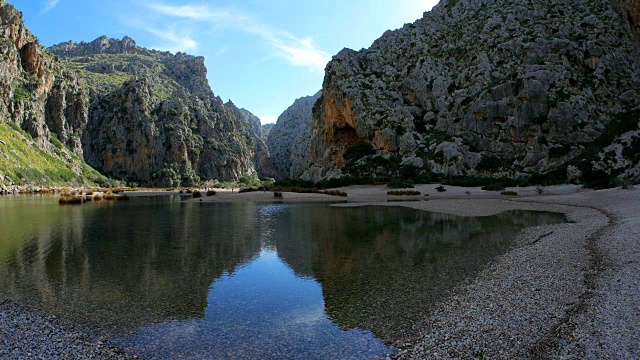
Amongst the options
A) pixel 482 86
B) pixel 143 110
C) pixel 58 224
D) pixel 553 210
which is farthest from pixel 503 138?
pixel 143 110

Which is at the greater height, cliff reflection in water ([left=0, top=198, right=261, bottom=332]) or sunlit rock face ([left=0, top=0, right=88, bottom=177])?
sunlit rock face ([left=0, top=0, right=88, bottom=177])

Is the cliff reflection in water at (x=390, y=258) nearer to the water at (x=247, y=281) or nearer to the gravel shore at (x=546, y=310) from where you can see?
the water at (x=247, y=281)

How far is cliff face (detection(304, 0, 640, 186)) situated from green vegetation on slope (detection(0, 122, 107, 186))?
244ft

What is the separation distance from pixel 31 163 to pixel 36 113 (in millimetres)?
30603

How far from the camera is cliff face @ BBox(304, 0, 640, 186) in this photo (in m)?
66.3

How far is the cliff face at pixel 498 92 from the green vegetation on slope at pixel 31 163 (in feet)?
244

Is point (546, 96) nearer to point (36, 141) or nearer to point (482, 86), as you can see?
point (482, 86)

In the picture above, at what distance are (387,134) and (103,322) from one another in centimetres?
8153

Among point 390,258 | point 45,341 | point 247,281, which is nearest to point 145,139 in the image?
point 247,281

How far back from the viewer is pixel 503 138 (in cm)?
7312

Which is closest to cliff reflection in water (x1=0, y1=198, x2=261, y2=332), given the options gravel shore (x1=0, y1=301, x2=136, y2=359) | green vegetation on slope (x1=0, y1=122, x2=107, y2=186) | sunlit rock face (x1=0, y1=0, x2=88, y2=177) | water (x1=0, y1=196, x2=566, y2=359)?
water (x1=0, y1=196, x2=566, y2=359)

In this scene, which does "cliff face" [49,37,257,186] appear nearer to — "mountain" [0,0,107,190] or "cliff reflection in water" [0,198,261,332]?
"mountain" [0,0,107,190]

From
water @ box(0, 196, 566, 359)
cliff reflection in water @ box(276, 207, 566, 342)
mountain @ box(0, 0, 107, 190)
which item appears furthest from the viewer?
mountain @ box(0, 0, 107, 190)

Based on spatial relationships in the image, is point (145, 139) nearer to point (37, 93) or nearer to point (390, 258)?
point (37, 93)
